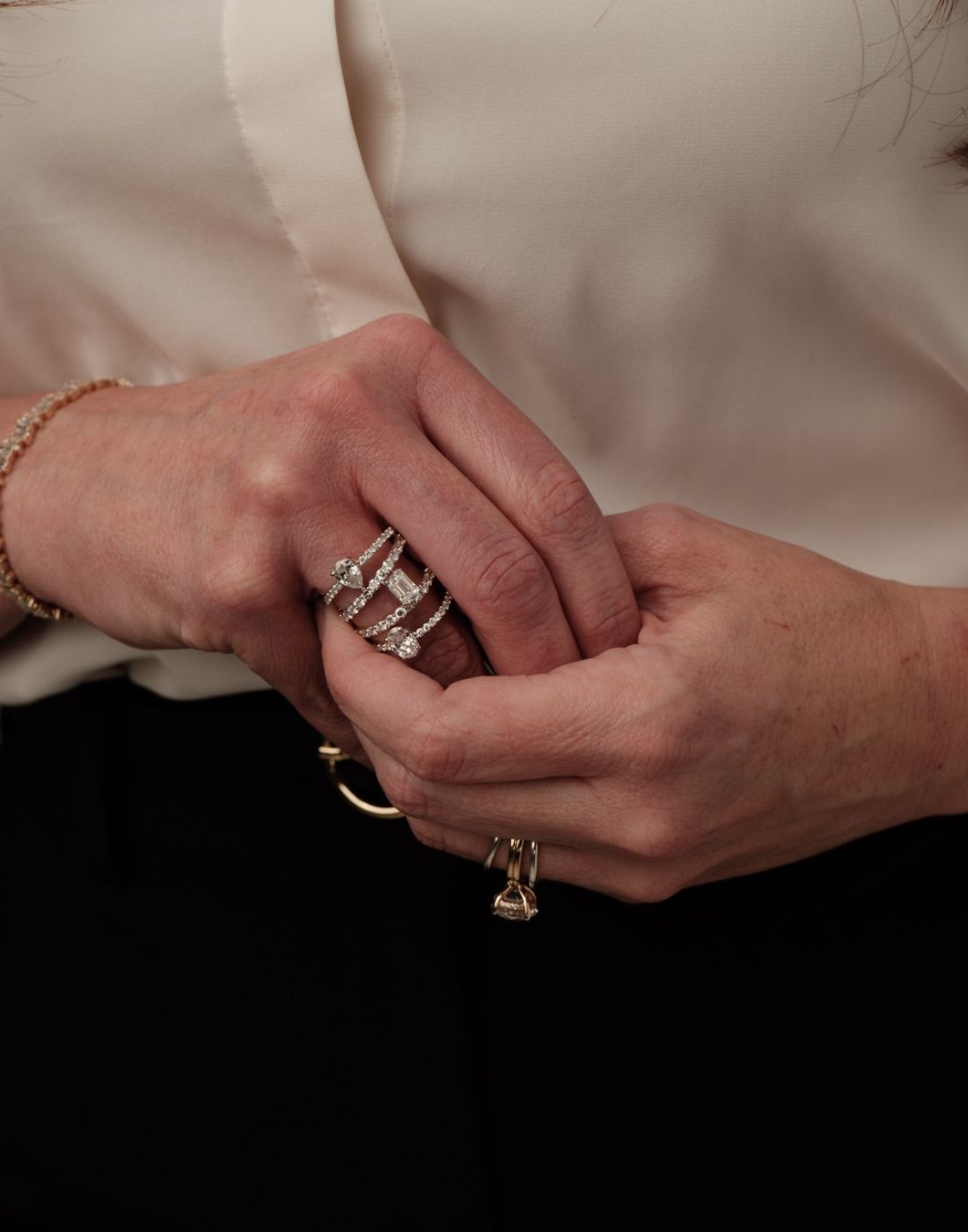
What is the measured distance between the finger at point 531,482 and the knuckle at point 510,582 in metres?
0.03

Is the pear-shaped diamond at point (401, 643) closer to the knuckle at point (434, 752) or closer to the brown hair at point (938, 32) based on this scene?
the knuckle at point (434, 752)

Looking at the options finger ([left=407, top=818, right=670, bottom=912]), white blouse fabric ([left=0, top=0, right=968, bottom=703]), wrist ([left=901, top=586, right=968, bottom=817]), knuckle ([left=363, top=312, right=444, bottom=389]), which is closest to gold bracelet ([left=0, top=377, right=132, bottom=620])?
white blouse fabric ([left=0, top=0, right=968, bottom=703])

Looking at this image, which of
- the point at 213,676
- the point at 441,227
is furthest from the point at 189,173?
the point at 213,676

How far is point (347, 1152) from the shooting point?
0.90 m

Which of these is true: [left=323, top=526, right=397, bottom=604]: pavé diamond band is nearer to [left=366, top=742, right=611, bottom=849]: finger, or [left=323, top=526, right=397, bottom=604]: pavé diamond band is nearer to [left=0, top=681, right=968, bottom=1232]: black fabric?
[left=366, top=742, right=611, bottom=849]: finger

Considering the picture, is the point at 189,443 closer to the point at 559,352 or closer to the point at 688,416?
the point at 559,352

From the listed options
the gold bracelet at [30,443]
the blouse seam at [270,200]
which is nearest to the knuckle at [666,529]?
the blouse seam at [270,200]

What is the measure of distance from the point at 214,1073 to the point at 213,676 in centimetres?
37

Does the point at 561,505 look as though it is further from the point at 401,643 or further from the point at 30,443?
the point at 30,443

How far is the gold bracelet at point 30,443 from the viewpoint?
2.75ft

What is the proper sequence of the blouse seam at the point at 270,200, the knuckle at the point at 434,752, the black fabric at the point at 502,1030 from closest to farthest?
the knuckle at the point at 434,752 → the blouse seam at the point at 270,200 → the black fabric at the point at 502,1030

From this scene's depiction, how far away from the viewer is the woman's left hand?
0.66 metres

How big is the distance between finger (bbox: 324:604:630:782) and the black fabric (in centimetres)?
26

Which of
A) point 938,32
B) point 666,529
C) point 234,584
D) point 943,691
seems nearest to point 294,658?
point 234,584
